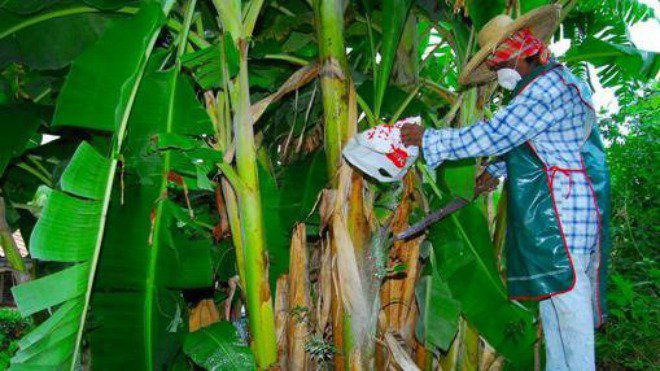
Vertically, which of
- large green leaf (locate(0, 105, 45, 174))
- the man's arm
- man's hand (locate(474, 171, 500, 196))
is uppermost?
large green leaf (locate(0, 105, 45, 174))

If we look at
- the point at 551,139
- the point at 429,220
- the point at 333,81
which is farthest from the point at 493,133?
the point at 333,81

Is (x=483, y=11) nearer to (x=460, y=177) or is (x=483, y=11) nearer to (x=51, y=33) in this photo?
(x=460, y=177)

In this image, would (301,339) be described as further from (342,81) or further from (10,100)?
(10,100)

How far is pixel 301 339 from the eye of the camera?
202cm

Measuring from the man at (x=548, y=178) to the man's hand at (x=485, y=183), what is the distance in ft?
0.97

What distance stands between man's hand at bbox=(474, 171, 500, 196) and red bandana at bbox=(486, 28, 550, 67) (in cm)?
48

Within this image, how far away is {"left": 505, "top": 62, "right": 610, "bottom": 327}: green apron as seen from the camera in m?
1.84

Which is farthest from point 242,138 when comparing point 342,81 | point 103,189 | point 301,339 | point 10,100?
point 10,100

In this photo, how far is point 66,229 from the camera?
1463mm

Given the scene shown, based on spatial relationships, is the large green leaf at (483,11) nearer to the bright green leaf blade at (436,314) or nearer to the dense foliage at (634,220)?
the bright green leaf blade at (436,314)

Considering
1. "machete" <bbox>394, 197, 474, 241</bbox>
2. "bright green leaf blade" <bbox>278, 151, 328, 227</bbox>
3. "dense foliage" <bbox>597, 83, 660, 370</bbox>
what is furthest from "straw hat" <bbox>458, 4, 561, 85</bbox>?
"dense foliage" <bbox>597, 83, 660, 370</bbox>

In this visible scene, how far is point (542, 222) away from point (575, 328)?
1.12 feet

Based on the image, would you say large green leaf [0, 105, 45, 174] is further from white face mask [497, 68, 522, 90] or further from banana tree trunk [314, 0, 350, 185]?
white face mask [497, 68, 522, 90]

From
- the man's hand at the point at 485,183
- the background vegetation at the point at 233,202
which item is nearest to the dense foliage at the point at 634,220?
the background vegetation at the point at 233,202
